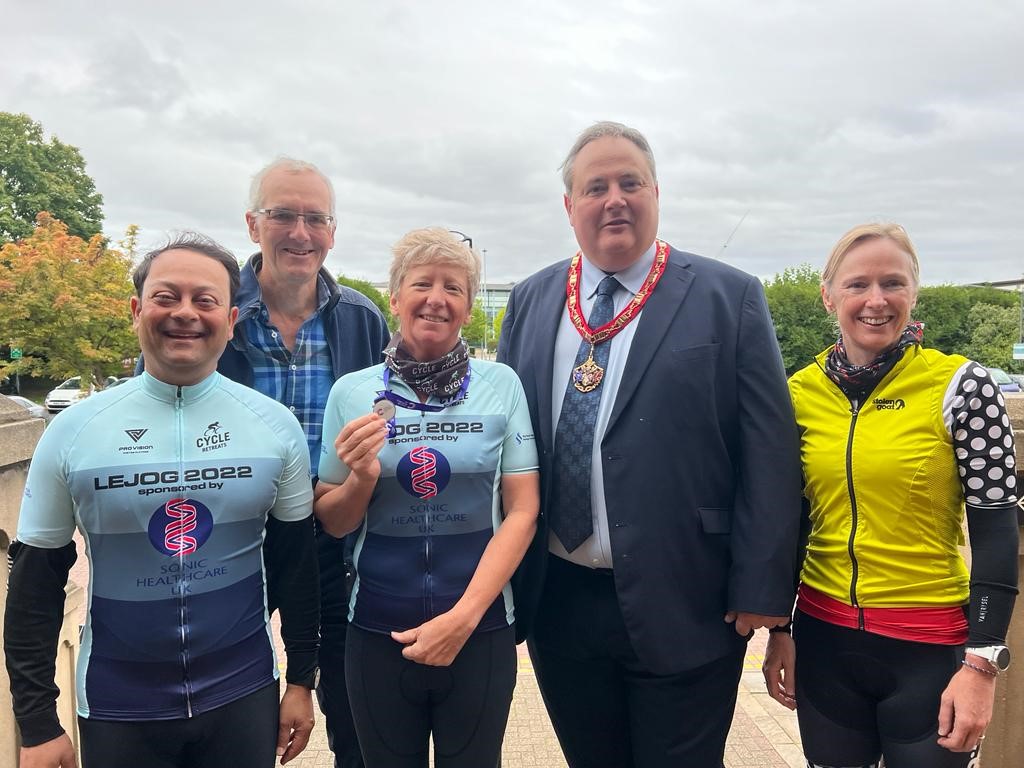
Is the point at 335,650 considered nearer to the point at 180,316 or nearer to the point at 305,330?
the point at 305,330

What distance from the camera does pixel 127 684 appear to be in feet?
6.24

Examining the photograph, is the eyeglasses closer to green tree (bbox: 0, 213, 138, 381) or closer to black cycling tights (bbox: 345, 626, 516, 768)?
black cycling tights (bbox: 345, 626, 516, 768)

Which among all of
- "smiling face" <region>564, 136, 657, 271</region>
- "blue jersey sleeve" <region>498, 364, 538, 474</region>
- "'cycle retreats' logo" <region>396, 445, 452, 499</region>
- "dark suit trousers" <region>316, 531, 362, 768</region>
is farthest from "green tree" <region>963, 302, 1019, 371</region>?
"'cycle retreats' logo" <region>396, 445, 452, 499</region>

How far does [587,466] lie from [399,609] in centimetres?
83

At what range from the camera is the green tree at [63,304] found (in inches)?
672

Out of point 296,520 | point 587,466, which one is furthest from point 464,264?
point 296,520

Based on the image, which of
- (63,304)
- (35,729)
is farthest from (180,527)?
(63,304)

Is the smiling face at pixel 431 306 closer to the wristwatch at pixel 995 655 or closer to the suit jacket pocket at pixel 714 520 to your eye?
the suit jacket pocket at pixel 714 520

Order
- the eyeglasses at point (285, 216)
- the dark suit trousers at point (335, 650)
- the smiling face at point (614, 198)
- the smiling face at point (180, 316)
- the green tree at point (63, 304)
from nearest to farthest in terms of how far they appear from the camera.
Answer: the smiling face at point (180, 316)
the smiling face at point (614, 198)
the eyeglasses at point (285, 216)
the dark suit trousers at point (335, 650)
the green tree at point (63, 304)

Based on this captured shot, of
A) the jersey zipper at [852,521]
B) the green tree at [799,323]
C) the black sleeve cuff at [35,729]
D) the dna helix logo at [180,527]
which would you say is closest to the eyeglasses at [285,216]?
the dna helix logo at [180,527]

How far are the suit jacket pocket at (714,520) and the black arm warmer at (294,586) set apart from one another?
4.53 feet

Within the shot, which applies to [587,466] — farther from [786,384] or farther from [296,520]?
[296,520]

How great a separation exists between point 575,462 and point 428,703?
97 cm

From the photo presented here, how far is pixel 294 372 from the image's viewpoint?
111 inches
